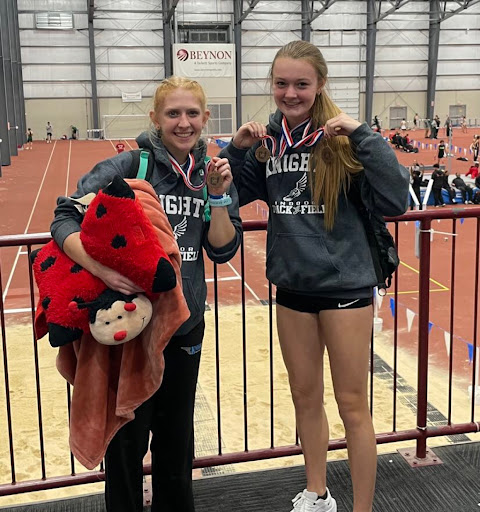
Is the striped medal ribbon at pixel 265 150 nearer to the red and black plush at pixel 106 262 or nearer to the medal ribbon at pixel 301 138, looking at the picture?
the medal ribbon at pixel 301 138

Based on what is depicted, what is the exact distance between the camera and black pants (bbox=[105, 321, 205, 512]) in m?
2.40

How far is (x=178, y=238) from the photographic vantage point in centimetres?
238

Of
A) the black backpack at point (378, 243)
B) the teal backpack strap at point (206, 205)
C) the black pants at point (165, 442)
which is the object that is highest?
the teal backpack strap at point (206, 205)

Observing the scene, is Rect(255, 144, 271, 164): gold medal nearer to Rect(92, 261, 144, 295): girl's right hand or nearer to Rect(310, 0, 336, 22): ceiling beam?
Rect(92, 261, 144, 295): girl's right hand

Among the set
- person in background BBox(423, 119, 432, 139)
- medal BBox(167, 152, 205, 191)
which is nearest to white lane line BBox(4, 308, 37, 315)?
medal BBox(167, 152, 205, 191)

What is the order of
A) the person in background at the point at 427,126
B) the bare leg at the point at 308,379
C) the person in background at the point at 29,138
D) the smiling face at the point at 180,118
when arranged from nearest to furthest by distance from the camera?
the smiling face at the point at 180,118
the bare leg at the point at 308,379
the person in background at the point at 427,126
the person in background at the point at 29,138

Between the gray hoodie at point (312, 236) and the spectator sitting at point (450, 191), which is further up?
the gray hoodie at point (312, 236)

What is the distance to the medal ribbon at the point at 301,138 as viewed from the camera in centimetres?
244

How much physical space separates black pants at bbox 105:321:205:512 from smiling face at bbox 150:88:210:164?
27.7 inches

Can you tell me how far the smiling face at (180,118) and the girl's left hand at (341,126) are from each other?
1.56ft

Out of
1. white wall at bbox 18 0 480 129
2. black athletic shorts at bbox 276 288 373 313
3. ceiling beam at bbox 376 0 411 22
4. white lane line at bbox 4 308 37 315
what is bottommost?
white lane line at bbox 4 308 37 315

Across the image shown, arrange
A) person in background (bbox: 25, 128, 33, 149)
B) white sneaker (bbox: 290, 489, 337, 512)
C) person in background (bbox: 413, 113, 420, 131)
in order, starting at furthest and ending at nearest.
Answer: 1. person in background (bbox: 413, 113, 420, 131)
2. person in background (bbox: 25, 128, 33, 149)
3. white sneaker (bbox: 290, 489, 337, 512)

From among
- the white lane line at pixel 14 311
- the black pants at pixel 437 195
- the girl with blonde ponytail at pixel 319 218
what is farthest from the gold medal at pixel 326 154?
the black pants at pixel 437 195

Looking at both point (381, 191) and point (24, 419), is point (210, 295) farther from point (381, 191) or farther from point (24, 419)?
Answer: point (381, 191)
